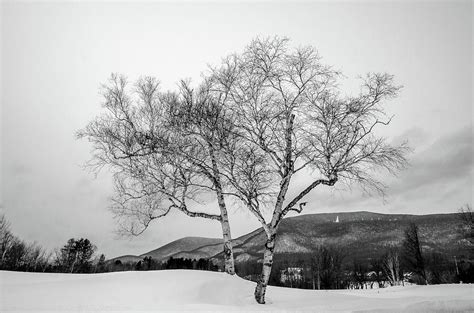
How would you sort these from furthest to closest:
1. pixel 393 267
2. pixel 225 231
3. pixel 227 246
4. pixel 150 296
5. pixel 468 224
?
pixel 393 267 → pixel 468 224 → pixel 225 231 → pixel 227 246 → pixel 150 296

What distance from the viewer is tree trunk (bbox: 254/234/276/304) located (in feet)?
36.8

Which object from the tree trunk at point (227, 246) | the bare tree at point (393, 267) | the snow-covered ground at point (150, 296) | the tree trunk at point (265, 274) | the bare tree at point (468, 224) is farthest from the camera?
the bare tree at point (393, 267)

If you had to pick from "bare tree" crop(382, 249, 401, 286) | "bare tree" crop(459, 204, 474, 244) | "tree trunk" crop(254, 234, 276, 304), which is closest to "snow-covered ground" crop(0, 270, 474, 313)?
"tree trunk" crop(254, 234, 276, 304)

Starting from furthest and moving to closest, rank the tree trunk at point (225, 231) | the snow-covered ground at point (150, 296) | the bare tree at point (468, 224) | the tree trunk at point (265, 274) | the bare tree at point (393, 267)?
the bare tree at point (393, 267), the bare tree at point (468, 224), the tree trunk at point (225, 231), the tree trunk at point (265, 274), the snow-covered ground at point (150, 296)

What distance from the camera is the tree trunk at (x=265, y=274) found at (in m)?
11.2

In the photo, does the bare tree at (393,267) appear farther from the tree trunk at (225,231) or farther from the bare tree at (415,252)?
the tree trunk at (225,231)

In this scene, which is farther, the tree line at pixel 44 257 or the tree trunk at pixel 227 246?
the tree line at pixel 44 257

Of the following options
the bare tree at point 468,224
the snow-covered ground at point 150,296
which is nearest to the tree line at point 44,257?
the snow-covered ground at point 150,296

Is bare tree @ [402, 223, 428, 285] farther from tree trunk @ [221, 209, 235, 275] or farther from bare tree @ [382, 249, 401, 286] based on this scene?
tree trunk @ [221, 209, 235, 275]

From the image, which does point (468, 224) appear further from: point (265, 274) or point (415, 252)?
point (265, 274)

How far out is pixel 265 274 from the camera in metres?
11.2

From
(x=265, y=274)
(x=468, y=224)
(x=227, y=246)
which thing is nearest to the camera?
(x=265, y=274)

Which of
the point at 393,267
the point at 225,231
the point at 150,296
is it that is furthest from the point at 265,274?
the point at 393,267

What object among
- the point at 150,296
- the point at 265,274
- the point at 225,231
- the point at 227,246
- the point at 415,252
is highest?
the point at 225,231
